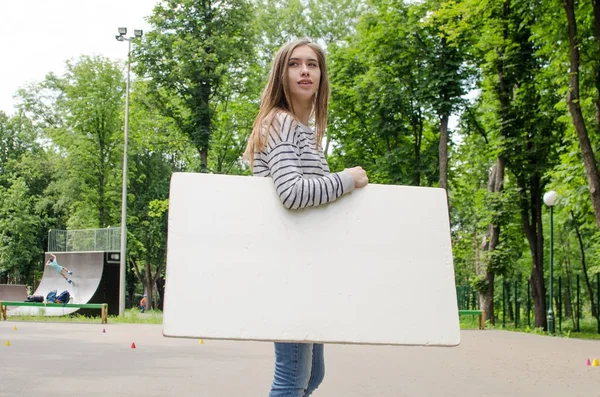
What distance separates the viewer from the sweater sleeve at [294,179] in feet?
8.16

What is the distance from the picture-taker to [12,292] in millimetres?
30469

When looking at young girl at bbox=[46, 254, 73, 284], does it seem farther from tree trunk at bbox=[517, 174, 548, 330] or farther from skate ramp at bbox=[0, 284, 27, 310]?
tree trunk at bbox=[517, 174, 548, 330]

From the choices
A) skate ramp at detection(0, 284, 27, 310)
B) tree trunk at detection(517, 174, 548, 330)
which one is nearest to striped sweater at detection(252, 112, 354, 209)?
tree trunk at detection(517, 174, 548, 330)

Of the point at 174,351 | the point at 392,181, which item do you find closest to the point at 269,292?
the point at 174,351

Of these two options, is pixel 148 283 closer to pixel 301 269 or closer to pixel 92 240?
pixel 92 240

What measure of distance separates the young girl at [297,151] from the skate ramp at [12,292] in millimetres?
29861

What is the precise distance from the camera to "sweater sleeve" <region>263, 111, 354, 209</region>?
2.49 meters

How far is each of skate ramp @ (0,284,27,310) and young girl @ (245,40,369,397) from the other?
2986 cm

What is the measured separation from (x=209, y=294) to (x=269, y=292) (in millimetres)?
205

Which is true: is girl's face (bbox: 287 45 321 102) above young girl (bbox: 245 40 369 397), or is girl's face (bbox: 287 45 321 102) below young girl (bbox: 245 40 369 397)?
above

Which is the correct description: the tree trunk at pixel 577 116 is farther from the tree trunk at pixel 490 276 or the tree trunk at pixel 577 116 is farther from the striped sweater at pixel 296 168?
the striped sweater at pixel 296 168

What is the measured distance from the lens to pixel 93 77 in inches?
1537

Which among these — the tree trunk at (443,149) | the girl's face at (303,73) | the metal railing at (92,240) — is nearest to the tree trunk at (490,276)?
the tree trunk at (443,149)

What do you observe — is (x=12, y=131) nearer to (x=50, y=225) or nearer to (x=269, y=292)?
(x=50, y=225)
